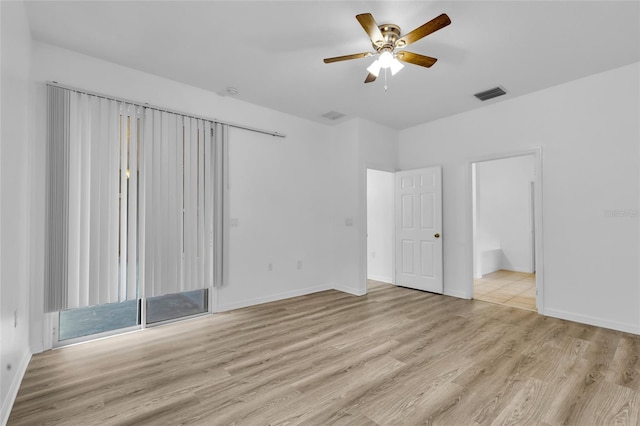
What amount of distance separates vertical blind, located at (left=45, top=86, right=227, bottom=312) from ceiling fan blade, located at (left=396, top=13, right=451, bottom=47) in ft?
8.51

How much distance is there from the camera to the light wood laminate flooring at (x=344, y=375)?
1.92 meters

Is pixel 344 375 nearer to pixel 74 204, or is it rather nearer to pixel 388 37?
pixel 388 37

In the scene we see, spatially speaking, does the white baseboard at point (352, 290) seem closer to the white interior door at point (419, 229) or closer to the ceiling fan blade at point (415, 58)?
the white interior door at point (419, 229)

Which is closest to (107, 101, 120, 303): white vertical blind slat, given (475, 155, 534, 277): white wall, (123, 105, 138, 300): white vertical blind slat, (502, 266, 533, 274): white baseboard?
(123, 105, 138, 300): white vertical blind slat

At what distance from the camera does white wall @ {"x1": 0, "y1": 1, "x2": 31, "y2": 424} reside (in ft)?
6.05

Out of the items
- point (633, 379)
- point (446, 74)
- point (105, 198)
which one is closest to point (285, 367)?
point (105, 198)

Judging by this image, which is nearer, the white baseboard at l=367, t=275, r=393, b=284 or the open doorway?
the white baseboard at l=367, t=275, r=393, b=284

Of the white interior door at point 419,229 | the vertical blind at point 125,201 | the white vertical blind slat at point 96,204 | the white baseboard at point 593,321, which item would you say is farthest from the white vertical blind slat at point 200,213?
the white baseboard at point 593,321

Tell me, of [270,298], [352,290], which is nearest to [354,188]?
[352,290]

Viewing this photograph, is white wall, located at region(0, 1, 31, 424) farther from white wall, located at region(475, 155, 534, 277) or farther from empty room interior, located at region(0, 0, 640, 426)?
white wall, located at region(475, 155, 534, 277)

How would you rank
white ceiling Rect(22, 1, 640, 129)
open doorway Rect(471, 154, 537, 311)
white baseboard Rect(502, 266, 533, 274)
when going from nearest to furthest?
white ceiling Rect(22, 1, 640, 129)
open doorway Rect(471, 154, 537, 311)
white baseboard Rect(502, 266, 533, 274)

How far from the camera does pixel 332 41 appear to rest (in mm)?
2887

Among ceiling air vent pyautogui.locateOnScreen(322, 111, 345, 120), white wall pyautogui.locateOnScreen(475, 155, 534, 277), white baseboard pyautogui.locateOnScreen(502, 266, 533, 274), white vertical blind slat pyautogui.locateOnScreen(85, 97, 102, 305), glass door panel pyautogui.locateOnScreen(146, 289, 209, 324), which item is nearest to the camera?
white vertical blind slat pyautogui.locateOnScreen(85, 97, 102, 305)

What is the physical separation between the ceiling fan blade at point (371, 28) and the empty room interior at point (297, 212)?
0.08 feet
